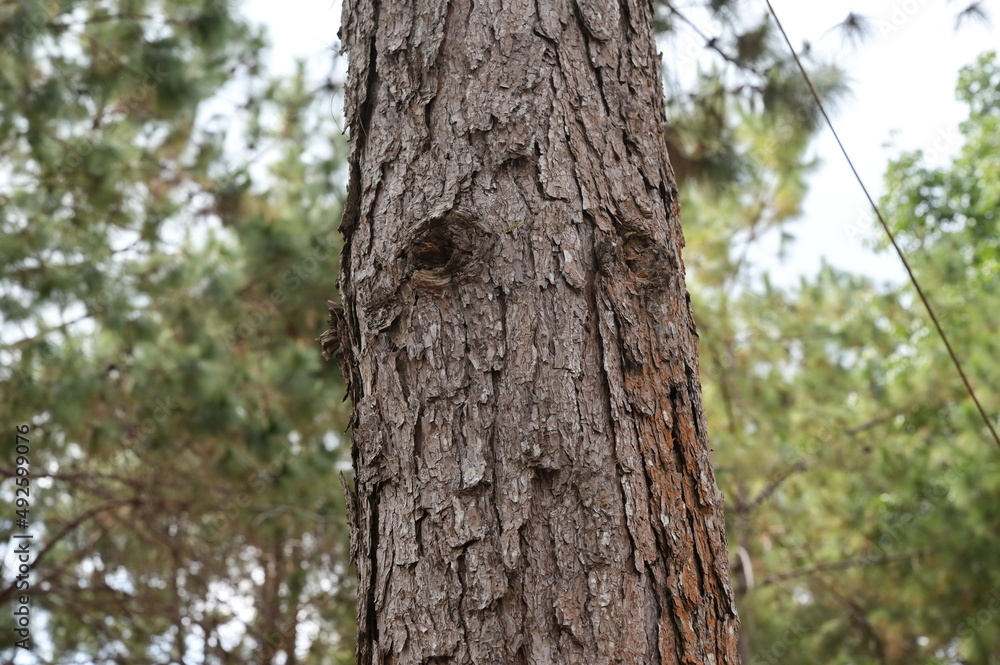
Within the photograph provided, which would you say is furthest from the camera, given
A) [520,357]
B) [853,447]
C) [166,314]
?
[853,447]

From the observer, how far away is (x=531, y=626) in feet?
2.78

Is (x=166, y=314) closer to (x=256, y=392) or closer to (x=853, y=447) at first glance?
(x=256, y=392)

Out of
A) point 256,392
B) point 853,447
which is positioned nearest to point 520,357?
point 256,392

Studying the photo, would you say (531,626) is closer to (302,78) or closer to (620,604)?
(620,604)

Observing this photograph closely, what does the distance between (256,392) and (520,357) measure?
4863 millimetres

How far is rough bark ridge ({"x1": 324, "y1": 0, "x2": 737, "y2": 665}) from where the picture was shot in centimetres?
87

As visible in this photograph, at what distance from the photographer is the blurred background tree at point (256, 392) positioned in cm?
451

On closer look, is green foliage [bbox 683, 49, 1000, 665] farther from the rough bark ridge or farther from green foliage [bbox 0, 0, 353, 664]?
the rough bark ridge

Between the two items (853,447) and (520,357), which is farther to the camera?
(853,447)

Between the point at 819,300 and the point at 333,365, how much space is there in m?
7.43

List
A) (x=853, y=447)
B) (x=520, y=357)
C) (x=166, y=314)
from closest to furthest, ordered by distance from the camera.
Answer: (x=520, y=357)
(x=166, y=314)
(x=853, y=447)

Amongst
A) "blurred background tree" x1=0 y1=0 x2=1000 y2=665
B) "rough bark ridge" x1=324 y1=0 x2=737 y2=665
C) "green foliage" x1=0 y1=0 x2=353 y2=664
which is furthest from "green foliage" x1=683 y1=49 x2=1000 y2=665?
"rough bark ridge" x1=324 y1=0 x2=737 y2=665

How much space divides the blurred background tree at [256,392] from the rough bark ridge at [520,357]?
205 cm

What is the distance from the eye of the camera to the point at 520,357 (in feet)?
3.04
